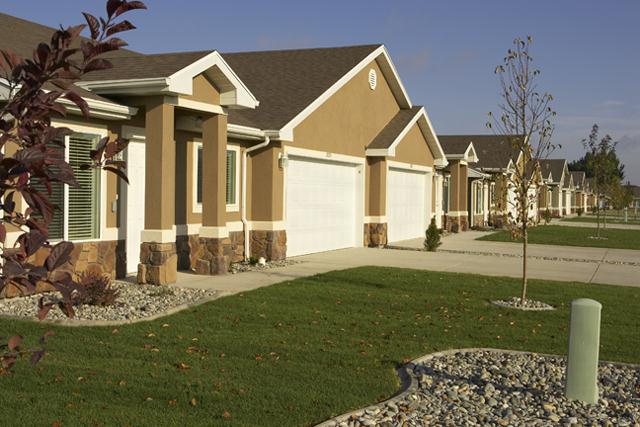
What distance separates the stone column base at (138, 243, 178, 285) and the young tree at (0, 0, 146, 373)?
9.41 m

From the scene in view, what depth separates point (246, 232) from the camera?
16.5m

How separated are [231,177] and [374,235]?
6.64 meters

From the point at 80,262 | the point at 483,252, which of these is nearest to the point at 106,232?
the point at 80,262

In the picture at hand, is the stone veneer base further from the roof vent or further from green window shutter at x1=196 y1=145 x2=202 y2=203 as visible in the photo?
the roof vent

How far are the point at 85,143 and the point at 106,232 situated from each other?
1.57 m

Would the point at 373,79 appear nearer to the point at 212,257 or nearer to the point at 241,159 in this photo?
the point at 241,159

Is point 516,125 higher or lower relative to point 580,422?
higher

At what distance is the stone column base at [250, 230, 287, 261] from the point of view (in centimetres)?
1652

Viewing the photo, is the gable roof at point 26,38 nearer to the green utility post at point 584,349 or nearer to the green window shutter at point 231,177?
the green window shutter at point 231,177

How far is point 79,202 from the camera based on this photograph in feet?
39.2

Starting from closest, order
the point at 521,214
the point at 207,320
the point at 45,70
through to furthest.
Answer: the point at 45,70
the point at 207,320
the point at 521,214

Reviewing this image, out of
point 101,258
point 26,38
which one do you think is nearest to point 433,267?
point 101,258

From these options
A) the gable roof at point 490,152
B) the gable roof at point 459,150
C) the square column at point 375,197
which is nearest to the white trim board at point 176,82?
the square column at point 375,197

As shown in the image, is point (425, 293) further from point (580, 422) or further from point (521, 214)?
point (580, 422)
